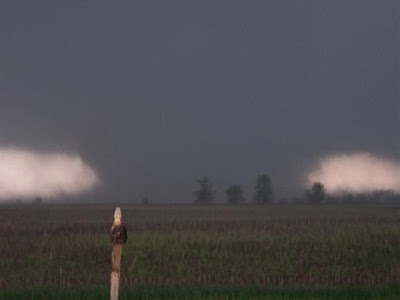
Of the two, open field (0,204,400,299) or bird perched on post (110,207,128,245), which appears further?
open field (0,204,400,299)

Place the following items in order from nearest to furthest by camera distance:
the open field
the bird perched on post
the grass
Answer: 1. the bird perched on post
2. the grass
3. the open field

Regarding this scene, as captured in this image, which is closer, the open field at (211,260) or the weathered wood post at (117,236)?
the weathered wood post at (117,236)

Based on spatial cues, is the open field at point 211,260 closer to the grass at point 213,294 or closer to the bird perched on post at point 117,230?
the grass at point 213,294

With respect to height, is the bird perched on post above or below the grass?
above

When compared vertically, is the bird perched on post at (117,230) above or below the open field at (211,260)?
above

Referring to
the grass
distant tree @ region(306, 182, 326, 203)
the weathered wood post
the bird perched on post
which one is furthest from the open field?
distant tree @ region(306, 182, 326, 203)

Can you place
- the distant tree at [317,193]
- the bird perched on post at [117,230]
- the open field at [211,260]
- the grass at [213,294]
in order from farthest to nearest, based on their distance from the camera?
the distant tree at [317,193], the open field at [211,260], the grass at [213,294], the bird perched on post at [117,230]


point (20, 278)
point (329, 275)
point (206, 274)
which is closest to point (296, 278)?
point (329, 275)

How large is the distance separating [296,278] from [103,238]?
1537 centimetres

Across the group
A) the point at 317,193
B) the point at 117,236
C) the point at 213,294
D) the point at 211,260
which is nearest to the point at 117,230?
the point at 117,236

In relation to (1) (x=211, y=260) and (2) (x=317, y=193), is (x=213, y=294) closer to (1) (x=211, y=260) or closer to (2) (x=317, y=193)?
(1) (x=211, y=260)

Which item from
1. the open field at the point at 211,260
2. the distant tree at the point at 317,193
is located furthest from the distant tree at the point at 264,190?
the open field at the point at 211,260

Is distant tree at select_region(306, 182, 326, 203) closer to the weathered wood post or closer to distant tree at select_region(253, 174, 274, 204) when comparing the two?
distant tree at select_region(253, 174, 274, 204)

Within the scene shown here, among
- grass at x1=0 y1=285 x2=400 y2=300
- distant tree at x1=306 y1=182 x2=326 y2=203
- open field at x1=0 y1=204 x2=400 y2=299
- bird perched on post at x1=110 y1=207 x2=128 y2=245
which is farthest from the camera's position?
distant tree at x1=306 y1=182 x2=326 y2=203
